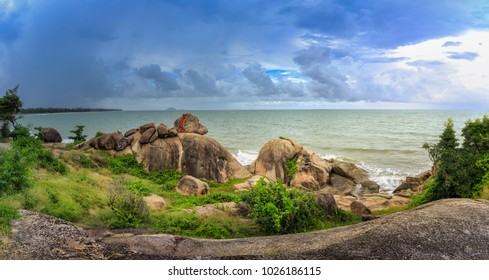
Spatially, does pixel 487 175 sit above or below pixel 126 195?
above

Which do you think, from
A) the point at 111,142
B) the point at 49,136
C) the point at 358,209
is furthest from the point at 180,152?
the point at 49,136

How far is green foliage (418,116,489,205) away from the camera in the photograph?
57.2ft

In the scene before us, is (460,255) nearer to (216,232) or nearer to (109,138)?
(216,232)

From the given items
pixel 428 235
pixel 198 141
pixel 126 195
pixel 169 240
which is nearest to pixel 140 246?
pixel 169 240

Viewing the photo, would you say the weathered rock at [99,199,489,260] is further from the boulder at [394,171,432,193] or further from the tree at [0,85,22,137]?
the tree at [0,85,22,137]

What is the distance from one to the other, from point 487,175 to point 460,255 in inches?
374

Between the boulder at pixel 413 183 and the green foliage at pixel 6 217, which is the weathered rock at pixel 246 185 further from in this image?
the green foliage at pixel 6 217

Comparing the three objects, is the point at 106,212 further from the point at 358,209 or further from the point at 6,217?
the point at 358,209

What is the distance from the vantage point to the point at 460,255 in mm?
10273

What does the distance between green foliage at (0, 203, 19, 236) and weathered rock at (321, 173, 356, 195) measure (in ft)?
91.1

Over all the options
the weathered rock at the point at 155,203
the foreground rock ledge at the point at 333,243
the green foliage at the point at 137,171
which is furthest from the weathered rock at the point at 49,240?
the green foliage at the point at 137,171

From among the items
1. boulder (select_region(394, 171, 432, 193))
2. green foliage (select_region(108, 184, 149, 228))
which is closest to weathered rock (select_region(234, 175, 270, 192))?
green foliage (select_region(108, 184, 149, 228))

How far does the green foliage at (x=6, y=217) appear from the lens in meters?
11.7

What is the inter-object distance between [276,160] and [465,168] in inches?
781
